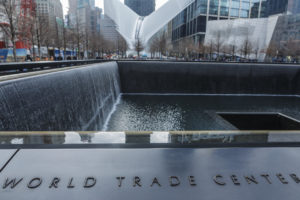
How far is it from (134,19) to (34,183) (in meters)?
57.3

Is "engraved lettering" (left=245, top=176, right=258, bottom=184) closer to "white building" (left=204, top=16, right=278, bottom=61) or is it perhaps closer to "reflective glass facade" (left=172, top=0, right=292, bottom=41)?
"white building" (left=204, top=16, right=278, bottom=61)

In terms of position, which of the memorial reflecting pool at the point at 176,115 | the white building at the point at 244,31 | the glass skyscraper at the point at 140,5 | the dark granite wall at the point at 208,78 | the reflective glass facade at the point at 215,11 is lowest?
Answer: the memorial reflecting pool at the point at 176,115

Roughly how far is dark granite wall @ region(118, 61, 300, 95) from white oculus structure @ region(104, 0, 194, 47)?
33209mm

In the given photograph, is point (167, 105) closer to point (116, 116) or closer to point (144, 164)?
point (116, 116)

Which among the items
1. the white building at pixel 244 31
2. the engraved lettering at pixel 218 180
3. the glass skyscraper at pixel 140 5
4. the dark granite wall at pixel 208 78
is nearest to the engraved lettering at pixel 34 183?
the engraved lettering at pixel 218 180

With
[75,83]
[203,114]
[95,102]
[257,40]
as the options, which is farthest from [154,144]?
[257,40]

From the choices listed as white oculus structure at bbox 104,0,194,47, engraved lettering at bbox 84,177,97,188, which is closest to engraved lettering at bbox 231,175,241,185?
engraved lettering at bbox 84,177,97,188

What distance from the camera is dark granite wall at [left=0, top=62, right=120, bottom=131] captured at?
10.5 ft

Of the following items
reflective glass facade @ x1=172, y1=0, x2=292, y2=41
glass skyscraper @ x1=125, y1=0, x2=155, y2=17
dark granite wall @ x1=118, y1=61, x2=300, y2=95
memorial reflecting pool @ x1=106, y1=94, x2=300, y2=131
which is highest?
glass skyscraper @ x1=125, y1=0, x2=155, y2=17

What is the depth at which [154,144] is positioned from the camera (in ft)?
5.96

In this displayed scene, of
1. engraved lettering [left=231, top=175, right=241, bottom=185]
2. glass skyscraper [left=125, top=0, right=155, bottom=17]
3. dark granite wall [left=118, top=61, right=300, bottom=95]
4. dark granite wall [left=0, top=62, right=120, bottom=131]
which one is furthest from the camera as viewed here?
glass skyscraper [left=125, top=0, right=155, bottom=17]

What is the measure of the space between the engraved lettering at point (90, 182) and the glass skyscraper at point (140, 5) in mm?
135934

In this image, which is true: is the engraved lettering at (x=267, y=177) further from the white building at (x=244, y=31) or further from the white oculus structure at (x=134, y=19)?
the white oculus structure at (x=134, y=19)

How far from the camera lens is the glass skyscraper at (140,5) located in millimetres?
126188
